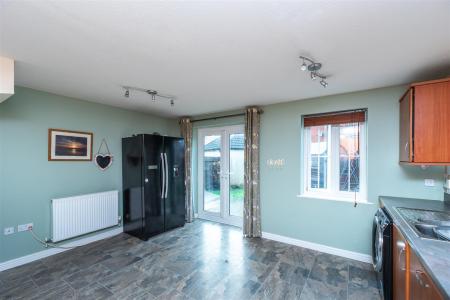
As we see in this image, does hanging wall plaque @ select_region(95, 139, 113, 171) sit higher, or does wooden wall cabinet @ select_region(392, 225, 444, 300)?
hanging wall plaque @ select_region(95, 139, 113, 171)

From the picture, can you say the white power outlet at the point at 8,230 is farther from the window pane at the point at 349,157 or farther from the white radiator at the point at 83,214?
the window pane at the point at 349,157

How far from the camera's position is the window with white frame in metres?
2.92

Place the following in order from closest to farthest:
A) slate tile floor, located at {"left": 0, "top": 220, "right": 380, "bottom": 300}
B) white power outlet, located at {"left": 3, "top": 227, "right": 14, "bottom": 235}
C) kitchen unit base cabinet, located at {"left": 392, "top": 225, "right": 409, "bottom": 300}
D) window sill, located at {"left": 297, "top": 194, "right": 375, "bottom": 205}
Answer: kitchen unit base cabinet, located at {"left": 392, "top": 225, "right": 409, "bottom": 300}, slate tile floor, located at {"left": 0, "top": 220, "right": 380, "bottom": 300}, white power outlet, located at {"left": 3, "top": 227, "right": 14, "bottom": 235}, window sill, located at {"left": 297, "top": 194, "right": 375, "bottom": 205}

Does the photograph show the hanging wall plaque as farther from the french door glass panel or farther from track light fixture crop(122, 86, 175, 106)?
the french door glass panel

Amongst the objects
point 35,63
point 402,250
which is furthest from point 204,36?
point 402,250

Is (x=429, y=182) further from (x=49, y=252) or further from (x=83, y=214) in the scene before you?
(x=49, y=252)

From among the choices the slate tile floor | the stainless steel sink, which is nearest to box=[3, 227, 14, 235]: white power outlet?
the slate tile floor

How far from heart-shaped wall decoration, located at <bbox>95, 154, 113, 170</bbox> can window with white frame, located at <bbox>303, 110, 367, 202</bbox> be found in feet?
11.0

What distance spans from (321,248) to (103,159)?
12.5 ft

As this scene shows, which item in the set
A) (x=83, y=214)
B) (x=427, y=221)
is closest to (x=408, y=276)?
(x=427, y=221)

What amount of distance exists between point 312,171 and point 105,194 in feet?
11.4

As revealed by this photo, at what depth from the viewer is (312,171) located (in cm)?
333

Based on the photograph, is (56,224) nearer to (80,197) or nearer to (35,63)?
(80,197)

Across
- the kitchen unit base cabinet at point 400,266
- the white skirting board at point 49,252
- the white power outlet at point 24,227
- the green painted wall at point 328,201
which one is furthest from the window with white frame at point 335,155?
the white power outlet at point 24,227
